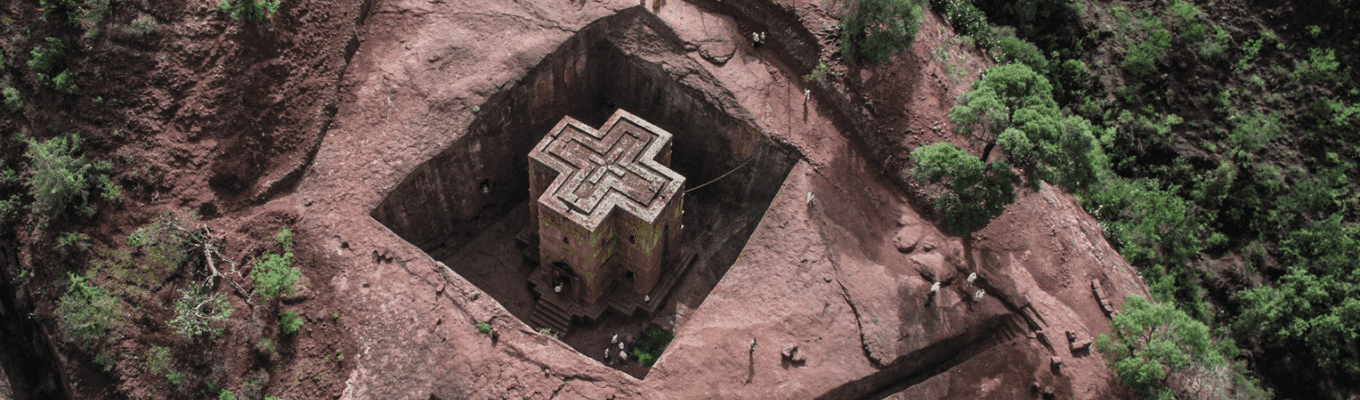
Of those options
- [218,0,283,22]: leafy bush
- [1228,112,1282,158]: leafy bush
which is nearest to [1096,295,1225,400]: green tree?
[1228,112,1282,158]: leafy bush

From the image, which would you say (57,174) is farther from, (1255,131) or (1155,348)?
(1255,131)

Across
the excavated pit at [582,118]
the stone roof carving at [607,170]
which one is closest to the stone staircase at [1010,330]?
the excavated pit at [582,118]

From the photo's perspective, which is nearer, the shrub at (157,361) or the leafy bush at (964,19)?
the shrub at (157,361)

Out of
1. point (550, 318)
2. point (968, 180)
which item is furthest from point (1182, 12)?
point (550, 318)

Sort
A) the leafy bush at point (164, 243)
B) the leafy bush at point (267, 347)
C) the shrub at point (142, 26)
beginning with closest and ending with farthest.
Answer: the leafy bush at point (267, 347) < the leafy bush at point (164, 243) < the shrub at point (142, 26)

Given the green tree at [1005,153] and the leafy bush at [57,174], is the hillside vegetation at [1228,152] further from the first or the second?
the leafy bush at [57,174]

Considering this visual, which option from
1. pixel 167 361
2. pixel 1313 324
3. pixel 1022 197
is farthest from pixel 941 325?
pixel 167 361
